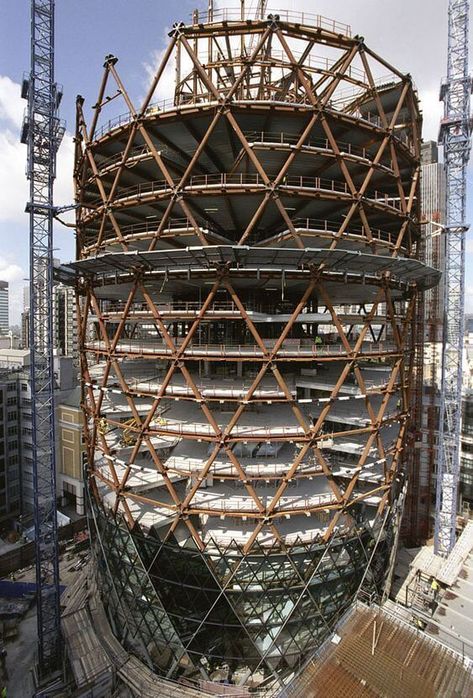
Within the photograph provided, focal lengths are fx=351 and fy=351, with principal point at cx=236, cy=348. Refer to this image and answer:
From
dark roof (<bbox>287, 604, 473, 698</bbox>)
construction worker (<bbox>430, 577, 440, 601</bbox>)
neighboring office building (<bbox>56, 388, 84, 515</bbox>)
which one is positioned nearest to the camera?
dark roof (<bbox>287, 604, 473, 698</bbox>)

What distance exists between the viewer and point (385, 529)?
72.5ft

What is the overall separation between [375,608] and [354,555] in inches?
140

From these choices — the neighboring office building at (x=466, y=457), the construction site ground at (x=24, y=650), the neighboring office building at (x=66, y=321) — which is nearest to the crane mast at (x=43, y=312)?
the construction site ground at (x=24, y=650)

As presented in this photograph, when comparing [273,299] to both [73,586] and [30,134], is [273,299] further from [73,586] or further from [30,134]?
[73,586]

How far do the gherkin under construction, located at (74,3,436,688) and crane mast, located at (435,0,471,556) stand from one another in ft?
30.4

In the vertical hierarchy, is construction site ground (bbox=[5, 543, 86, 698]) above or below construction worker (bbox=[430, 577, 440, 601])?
below

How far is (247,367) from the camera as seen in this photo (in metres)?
23.2

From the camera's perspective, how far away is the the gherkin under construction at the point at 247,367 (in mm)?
17234

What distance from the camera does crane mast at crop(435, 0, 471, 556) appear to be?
28.7 meters

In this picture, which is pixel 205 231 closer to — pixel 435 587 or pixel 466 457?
pixel 435 587

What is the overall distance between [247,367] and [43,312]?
1410cm

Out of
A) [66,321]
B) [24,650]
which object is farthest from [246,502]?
[66,321]

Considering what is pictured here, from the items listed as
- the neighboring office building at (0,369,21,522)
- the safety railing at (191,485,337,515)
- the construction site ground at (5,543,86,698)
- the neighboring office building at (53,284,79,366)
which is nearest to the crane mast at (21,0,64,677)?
the construction site ground at (5,543,86,698)

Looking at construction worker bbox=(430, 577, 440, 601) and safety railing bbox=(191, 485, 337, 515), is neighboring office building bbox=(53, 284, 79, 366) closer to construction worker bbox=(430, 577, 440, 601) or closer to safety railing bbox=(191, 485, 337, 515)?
safety railing bbox=(191, 485, 337, 515)
